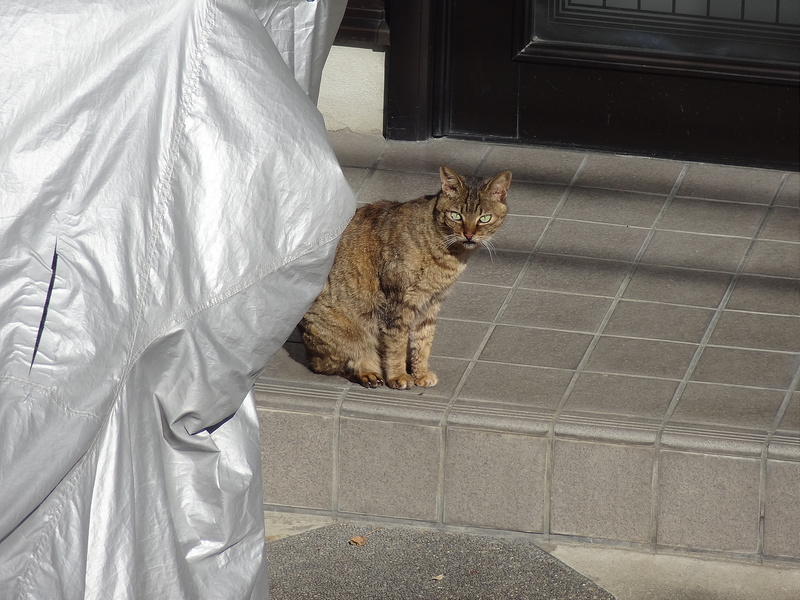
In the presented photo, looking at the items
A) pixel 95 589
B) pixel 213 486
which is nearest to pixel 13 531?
pixel 95 589

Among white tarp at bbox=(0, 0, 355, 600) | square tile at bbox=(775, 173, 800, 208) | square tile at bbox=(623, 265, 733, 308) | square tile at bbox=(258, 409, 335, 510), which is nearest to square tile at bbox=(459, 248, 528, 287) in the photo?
square tile at bbox=(623, 265, 733, 308)

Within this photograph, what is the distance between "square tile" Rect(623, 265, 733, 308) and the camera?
4.23 metres

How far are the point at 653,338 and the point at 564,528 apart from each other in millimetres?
984

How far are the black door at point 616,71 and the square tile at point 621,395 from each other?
7.00 feet

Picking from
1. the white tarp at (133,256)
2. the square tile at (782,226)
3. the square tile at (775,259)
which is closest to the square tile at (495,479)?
the white tarp at (133,256)

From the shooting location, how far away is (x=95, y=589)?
1902 mm

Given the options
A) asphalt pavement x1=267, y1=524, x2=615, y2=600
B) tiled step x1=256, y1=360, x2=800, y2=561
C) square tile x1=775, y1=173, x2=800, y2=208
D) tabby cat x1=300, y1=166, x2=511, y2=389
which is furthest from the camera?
square tile x1=775, y1=173, x2=800, y2=208

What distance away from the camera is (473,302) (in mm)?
4211

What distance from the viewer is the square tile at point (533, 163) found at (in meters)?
5.19

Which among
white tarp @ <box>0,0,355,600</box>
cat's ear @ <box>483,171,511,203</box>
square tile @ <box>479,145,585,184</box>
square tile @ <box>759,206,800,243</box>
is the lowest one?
square tile @ <box>759,206,800,243</box>

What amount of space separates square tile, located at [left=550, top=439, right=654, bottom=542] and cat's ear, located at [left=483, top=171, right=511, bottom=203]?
1.12 meters

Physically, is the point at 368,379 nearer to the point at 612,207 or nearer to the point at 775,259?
the point at 612,207

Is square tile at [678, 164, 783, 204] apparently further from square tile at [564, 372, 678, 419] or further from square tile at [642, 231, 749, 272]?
square tile at [564, 372, 678, 419]

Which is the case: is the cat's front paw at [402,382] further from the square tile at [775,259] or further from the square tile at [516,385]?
the square tile at [775,259]
